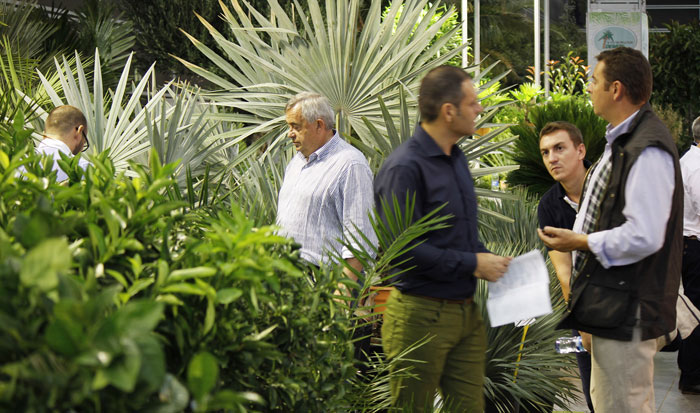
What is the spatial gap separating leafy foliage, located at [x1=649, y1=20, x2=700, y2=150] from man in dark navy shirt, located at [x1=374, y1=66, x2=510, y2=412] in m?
20.9

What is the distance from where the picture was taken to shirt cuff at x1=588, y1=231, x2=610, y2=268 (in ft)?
10.4

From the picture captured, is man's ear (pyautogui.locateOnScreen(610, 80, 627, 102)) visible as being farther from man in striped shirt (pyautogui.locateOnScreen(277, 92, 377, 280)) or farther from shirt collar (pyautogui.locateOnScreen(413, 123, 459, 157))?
man in striped shirt (pyautogui.locateOnScreen(277, 92, 377, 280))

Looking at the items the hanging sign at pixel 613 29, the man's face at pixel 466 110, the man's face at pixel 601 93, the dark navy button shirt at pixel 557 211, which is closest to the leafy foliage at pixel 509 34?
the hanging sign at pixel 613 29

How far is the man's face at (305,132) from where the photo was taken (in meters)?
4.36

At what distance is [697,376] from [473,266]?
3.69m

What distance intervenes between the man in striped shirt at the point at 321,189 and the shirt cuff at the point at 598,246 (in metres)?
1.19

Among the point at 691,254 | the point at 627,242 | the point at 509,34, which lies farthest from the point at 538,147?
the point at 509,34

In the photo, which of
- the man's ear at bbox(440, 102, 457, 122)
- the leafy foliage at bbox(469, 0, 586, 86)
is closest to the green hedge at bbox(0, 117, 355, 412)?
the man's ear at bbox(440, 102, 457, 122)

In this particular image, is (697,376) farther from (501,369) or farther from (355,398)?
(355,398)

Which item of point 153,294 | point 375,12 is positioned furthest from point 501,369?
point 153,294

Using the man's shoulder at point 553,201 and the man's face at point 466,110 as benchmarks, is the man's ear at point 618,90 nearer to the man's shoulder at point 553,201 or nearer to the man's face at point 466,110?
the man's face at point 466,110

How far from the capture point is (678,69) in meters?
22.8

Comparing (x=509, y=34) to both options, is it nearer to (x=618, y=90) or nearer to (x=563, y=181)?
(x=563, y=181)

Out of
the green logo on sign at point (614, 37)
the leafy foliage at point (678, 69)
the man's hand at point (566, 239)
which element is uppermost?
the man's hand at point (566, 239)
